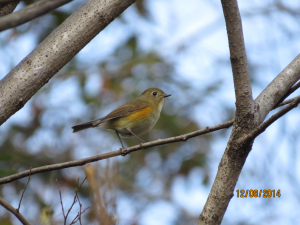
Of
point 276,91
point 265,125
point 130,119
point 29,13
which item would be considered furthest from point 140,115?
point 29,13

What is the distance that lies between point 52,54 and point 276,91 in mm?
1626

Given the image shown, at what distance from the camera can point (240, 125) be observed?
2.26 meters

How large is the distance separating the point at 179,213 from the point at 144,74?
10.8 ft

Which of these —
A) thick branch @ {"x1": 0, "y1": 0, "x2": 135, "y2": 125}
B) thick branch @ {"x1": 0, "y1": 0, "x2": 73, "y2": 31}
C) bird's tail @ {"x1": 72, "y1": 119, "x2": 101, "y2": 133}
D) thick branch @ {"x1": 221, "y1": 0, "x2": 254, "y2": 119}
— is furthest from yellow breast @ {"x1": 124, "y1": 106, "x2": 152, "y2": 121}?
thick branch @ {"x1": 0, "y1": 0, "x2": 73, "y2": 31}

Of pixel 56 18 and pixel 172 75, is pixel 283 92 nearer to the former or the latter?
pixel 56 18

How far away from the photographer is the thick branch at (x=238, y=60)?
6.79ft

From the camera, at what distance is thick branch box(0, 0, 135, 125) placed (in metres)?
2.12

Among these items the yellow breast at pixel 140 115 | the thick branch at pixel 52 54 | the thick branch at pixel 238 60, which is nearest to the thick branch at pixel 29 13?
the thick branch at pixel 52 54

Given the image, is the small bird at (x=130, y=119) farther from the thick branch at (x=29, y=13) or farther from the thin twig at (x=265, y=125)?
the thick branch at (x=29, y=13)

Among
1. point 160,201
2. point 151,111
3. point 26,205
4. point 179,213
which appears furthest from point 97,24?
point 179,213

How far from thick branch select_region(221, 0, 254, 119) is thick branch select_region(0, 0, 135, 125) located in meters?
0.73

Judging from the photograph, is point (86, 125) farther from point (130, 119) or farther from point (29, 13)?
point (29, 13)

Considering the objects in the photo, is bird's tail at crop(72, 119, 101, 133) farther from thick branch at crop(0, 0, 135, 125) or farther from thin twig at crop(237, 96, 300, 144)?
thin twig at crop(237, 96, 300, 144)

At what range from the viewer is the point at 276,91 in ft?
8.00
